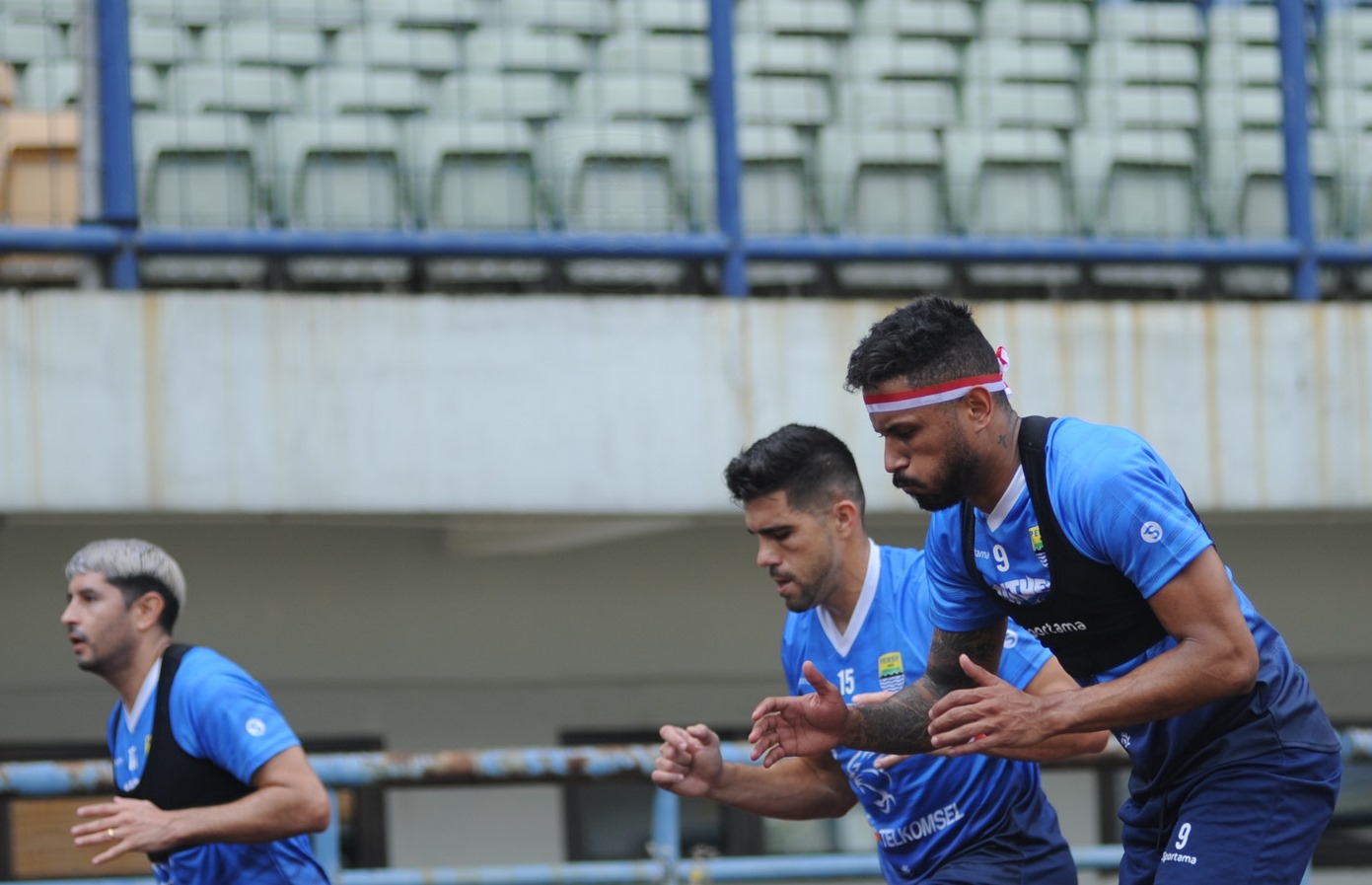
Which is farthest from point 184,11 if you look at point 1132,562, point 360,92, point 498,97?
point 1132,562

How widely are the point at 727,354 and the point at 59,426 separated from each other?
2597 mm

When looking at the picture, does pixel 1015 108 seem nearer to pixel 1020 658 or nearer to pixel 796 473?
pixel 796 473

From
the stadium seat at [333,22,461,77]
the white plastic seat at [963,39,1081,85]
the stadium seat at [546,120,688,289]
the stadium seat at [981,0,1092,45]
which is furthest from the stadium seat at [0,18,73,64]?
the stadium seat at [981,0,1092,45]

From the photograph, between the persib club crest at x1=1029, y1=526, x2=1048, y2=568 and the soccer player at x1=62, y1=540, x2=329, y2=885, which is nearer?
the persib club crest at x1=1029, y1=526, x2=1048, y2=568

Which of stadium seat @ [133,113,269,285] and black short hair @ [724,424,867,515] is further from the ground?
stadium seat @ [133,113,269,285]

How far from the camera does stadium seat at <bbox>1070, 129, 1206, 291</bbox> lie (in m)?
8.30

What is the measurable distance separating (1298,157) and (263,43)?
14.9 feet

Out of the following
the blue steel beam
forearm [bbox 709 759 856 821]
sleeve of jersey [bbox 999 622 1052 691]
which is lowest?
forearm [bbox 709 759 856 821]

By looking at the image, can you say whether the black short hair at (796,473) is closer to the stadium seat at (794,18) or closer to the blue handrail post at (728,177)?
the blue handrail post at (728,177)

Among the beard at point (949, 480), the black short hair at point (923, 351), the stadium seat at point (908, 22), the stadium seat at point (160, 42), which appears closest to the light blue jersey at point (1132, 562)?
the beard at point (949, 480)

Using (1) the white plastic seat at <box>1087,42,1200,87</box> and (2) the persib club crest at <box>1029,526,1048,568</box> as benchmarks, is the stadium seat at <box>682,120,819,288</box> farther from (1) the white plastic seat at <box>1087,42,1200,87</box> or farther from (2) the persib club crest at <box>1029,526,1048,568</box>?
(2) the persib club crest at <box>1029,526,1048,568</box>

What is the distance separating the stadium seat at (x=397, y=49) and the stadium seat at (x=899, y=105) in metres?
1.78

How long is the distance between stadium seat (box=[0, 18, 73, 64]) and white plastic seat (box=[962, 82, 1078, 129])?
3949 mm

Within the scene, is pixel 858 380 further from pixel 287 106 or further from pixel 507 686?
pixel 507 686
